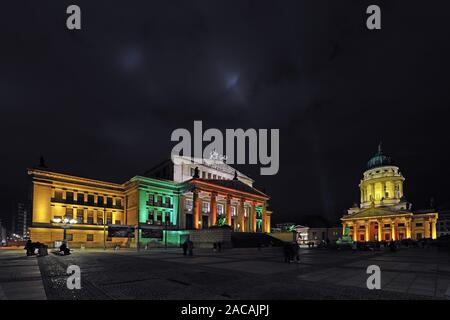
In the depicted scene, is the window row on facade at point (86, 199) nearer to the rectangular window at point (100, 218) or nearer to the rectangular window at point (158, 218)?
the rectangular window at point (100, 218)

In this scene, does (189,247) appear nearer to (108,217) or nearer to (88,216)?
(88,216)

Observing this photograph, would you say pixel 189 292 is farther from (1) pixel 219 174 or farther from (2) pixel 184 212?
(1) pixel 219 174

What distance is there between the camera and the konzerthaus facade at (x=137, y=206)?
53.6 m

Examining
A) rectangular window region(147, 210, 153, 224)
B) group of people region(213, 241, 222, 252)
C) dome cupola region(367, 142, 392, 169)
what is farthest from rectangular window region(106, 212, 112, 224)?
dome cupola region(367, 142, 392, 169)

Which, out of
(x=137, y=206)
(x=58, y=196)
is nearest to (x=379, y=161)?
(x=137, y=206)

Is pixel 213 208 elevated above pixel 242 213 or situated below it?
above

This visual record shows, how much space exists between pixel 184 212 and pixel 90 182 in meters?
21.9

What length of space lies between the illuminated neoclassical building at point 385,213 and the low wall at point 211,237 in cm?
7783

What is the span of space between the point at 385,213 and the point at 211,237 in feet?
261

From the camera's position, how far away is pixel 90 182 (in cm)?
6084

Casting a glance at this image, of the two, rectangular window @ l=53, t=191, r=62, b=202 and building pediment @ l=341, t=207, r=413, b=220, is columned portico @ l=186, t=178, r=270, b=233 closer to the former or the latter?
rectangular window @ l=53, t=191, r=62, b=202

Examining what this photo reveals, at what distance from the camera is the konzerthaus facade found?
5356cm

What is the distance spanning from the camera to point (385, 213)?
103 meters
